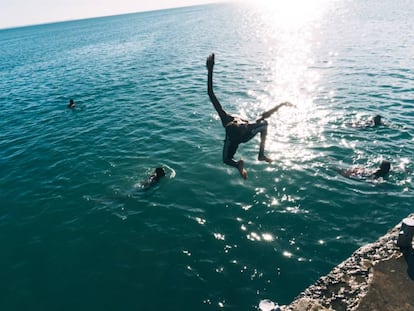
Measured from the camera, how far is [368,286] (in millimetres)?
9031

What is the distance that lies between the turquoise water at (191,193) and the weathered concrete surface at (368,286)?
1538 mm

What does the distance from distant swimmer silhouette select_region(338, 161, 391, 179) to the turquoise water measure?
1.90ft

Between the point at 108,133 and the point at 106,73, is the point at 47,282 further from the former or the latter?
the point at 106,73

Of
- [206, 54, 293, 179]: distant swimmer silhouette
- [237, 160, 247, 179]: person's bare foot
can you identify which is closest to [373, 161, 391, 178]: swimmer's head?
[206, 54, 293, 179]: distant swimmer silhouette

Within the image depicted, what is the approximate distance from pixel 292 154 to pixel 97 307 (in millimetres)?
13861

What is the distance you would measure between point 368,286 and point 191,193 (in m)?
9.63

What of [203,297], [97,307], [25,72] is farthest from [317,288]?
[25,72]

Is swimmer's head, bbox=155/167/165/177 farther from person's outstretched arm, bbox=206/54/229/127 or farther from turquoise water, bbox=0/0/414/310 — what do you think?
person's outstretched arm, bbox=206/54/229/127

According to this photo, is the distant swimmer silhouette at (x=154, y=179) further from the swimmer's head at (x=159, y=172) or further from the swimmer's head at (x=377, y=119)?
the swimmer's head at (x=377, y=119)

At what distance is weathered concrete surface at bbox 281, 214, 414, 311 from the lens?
27.9 ft

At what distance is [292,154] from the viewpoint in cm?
1933

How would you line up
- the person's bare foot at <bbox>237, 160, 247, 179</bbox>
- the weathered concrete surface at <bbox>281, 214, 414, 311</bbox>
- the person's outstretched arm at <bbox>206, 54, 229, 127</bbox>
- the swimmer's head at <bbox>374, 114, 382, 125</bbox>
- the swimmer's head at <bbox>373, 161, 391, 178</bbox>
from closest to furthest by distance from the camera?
the weathered concrete surface at <bbox>281, 214, 414, 311</bbox> → the person's bare foot at <bbox>237, 160, 247, 179</bbox> → the person's outstretched arm at <bbox>206, 54, 229, 127</bbox> → the swimmer's head at <bbox>373, 161, 391, 178</bbox> → the swimmer's head at <bbox>374, 114, 382, 125</bbox>

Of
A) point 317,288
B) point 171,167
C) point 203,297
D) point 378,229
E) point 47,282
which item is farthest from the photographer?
point 171,167

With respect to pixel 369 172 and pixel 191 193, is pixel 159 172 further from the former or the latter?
pixel 369 172
